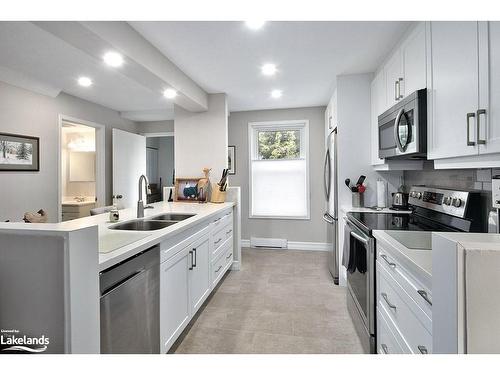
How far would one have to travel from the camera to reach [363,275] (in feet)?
6.05

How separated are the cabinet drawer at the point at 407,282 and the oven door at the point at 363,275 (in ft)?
0.41

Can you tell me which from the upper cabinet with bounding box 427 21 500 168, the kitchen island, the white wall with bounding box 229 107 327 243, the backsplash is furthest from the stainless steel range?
the white wall with bounding box 229 107 327 243

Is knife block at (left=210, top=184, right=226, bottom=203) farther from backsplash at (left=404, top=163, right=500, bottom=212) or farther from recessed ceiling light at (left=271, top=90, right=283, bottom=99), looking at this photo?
backsplash at (left=404, top=163, right=500, bottom=212)

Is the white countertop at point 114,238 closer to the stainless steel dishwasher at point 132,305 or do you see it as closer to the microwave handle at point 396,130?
the stainless steel dishwasher at point 132,305

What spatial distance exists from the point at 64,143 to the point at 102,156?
3.68ft

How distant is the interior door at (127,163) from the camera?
171 inches

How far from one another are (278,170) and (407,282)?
340 centimetres

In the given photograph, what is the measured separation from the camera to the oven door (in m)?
1.69

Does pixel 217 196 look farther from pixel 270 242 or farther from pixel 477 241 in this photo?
pixel 477 241

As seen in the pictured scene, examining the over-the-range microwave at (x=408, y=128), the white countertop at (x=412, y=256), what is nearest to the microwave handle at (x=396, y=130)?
the over-the-range microwave at (x=408, y=128)

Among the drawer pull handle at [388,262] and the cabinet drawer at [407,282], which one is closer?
the cabinet drawer at [407,282]

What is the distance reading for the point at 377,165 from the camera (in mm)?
2703

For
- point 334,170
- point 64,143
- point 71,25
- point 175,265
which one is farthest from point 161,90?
point 64,143

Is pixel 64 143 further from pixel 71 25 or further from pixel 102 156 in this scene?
pixel 71 25
